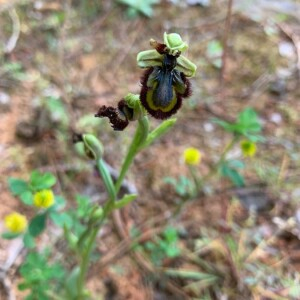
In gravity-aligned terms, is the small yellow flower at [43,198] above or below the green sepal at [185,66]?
below

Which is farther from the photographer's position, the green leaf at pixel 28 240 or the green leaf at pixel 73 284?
the green leaf at pixel 73 284

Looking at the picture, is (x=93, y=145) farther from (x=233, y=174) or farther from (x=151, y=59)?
(x=233, y=174)

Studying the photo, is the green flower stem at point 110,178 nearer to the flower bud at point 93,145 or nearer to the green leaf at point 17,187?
the flower bud at point 93,145

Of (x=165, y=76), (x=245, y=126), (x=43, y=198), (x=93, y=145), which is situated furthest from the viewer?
(x=245, y=126)

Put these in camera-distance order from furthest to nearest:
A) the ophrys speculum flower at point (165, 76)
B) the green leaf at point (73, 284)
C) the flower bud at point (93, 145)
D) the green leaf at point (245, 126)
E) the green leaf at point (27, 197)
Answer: the green leaf at point (245, 126)
the green leaf at point (73, 284)
the green leaf at point (27, 197)
the flower bud at point (93, 145)
the ophrys speculum flower at point (165, 76)


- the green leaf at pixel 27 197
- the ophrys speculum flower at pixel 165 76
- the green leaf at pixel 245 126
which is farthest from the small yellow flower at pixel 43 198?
the green leaf at pixel 245 126

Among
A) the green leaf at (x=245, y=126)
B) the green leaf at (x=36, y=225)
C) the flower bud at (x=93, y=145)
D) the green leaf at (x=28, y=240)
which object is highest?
the flower bud at (x=93, y=145)

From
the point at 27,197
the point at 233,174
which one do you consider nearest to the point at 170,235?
the point at 233,174

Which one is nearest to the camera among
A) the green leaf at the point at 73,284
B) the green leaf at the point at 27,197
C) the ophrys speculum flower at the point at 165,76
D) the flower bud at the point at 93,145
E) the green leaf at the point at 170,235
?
the ophrys speculum flower at the point at 165,76

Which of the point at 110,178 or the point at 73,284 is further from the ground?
the point at 110,178
